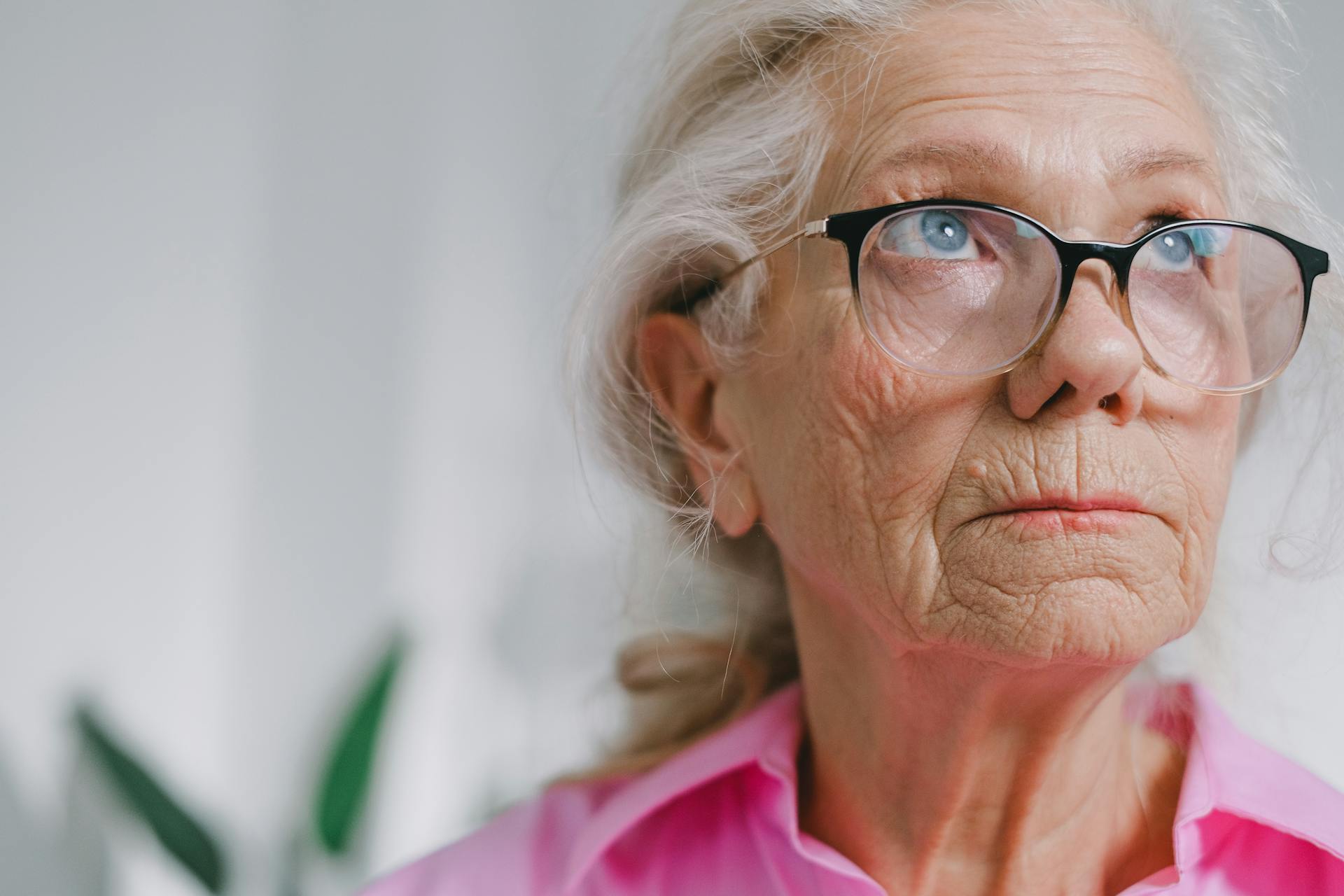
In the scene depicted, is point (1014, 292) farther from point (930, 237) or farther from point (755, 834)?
point (755, 834)

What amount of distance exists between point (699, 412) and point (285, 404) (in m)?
1.31

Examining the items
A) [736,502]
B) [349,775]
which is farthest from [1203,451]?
[349,775]

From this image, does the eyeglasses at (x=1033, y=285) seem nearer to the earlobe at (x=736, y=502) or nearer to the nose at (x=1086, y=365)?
the nose at (x=1086, y=365)

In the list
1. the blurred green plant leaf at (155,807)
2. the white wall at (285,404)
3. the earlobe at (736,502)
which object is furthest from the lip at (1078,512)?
the blurred green plant leaf at (155,807)

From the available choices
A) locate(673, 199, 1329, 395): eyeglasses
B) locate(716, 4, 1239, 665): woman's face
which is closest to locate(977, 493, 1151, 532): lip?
locate(716, 4, 1239, 665): woman's face

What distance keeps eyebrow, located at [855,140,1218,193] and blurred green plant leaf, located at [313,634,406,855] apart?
1.51m

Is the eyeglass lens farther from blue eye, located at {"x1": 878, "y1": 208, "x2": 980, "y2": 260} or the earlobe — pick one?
the earlobe

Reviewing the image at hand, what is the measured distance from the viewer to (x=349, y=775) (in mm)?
2047

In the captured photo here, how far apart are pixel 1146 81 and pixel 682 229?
0.46 meters

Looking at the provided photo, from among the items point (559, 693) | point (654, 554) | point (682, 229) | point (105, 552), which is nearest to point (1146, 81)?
point (682, 229)

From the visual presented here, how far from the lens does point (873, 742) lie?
1.14 m

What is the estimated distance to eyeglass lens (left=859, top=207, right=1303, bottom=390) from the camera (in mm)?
937

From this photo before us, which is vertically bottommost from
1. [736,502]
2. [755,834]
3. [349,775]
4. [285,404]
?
[349,775]

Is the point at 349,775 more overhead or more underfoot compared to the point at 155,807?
more underfoot
